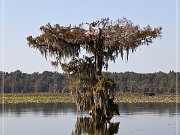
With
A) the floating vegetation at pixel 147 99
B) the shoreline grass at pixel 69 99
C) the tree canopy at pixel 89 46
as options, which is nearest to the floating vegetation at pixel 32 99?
the shoreline grass at pixel 69 99

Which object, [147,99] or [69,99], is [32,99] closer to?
[69,99]

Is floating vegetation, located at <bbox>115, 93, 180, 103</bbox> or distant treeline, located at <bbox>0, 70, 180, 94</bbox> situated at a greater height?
distant treeline, located at <bbox>0, 70, 180, 94</bbox>

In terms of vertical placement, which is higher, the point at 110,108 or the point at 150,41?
the point at 150,41

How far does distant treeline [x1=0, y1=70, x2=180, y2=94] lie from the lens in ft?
546

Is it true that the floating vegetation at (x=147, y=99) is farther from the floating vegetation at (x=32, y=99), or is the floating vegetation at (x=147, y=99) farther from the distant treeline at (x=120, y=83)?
the distant treeline at (x=120, y=83)

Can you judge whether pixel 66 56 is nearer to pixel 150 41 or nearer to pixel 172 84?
pixel 150 41

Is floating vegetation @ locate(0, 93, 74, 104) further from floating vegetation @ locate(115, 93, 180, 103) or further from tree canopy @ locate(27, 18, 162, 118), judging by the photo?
tree canopy @ locate(27, 18, 162, 118)

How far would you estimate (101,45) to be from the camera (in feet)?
122

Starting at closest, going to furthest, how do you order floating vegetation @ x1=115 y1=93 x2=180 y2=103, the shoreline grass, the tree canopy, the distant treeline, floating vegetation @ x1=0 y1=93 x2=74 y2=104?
the tree canopy, floating vegetation @ x1=115 y1=93 x2=180 y2=103, the shoreline grass, floating vegetation @ x1=0 y1=93 x2=74 y2=104, the distant treeline

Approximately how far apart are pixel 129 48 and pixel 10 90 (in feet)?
459

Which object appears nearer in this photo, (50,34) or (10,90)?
(50,34)

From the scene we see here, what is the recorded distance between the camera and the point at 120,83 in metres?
184

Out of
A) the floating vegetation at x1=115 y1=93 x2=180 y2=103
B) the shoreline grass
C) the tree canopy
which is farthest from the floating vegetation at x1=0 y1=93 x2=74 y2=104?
the tree canopy

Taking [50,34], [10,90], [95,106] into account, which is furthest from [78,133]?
[10,90]
